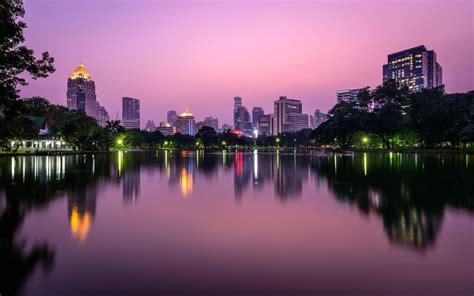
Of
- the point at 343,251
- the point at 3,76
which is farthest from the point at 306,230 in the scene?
the point at 3,76

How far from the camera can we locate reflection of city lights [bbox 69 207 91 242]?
8.32m

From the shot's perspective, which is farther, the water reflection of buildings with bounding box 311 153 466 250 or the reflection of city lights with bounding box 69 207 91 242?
the reflection of city lights with bounding box 69 207 91 242

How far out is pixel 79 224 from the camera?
9328mm

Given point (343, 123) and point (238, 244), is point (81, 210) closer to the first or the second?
point (238, 244)

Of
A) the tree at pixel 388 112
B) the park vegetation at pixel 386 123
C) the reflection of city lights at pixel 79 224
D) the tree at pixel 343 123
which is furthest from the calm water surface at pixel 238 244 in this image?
the tree at pixel 343 123

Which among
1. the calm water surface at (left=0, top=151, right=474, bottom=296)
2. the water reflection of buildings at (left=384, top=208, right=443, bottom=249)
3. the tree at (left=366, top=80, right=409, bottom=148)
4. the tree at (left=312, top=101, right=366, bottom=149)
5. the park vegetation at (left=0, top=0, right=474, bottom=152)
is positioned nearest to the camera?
the calm water surface at (left=0, top=151, right=474, bottom=296)

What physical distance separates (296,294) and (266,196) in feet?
30.3

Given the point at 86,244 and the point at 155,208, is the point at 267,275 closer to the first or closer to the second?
the point at 86,244

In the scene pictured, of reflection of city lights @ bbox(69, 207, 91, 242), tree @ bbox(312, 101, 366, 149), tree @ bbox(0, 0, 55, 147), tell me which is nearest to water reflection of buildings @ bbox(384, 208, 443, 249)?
reflection of city lights @ bbox(69, 207, 91, 242)

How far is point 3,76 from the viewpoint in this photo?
12930 millimetres

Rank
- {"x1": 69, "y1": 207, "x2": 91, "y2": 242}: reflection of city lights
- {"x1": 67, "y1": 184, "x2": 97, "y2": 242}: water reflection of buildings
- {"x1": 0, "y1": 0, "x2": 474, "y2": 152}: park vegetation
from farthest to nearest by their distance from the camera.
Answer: {"x1": 0, "y1": 0, "x2": 474, "y2": 152}: park vegetation
{"x1": 67, "y1": 184, "x2": 97, "y2": 242}: water reflection of buildings
{"x1": 69, "y1": 207, "x2": 91, "y2": 242}: reflection of city lights

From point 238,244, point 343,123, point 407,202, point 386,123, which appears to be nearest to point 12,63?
point 238,244

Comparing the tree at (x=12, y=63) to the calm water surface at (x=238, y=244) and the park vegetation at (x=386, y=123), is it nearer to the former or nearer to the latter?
the calm water surface at (x=238, y=244)

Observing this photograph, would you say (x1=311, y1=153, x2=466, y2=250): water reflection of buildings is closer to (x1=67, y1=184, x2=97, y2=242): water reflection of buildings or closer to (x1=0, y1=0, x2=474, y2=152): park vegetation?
(x1=67, y1=184, x2=97, y2=242): water reflection of buildings
